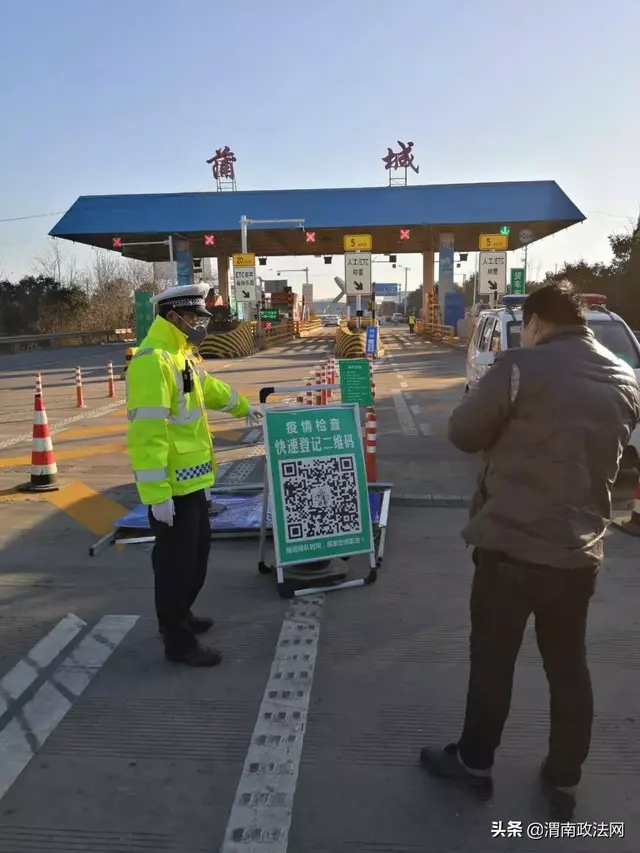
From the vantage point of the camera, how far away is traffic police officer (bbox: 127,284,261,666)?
3.57m

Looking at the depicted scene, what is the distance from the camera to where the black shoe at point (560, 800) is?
8.66ft

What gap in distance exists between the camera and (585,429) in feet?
7.88

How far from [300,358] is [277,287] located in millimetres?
27612

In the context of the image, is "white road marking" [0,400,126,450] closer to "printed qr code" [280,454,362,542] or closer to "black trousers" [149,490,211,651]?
"printed qr code" [280,454,362,542]

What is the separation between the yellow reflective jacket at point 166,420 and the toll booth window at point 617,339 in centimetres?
628

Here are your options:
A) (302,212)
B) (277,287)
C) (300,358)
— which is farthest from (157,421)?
(277,287)

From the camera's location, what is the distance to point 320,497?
192 inches

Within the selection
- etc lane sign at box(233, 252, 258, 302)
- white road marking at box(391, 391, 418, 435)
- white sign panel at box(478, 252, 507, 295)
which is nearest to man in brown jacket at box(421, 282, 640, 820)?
white road marking at box(391, 391, 418, 435)

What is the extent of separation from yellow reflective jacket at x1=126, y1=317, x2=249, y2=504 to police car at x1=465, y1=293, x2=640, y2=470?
4.30 m

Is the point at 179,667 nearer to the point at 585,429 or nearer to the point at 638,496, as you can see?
the point at 585,429

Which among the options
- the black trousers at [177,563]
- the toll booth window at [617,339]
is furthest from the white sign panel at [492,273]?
the black trousers at [177,563]

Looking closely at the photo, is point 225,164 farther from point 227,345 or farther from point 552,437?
point 552,437

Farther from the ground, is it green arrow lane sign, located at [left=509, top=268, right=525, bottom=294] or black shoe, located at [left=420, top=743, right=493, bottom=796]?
green arrow lane sign, located at [left=509, top=268, right=525, bottom=294]

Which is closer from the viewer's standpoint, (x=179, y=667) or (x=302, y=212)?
(x=179, y=667)
